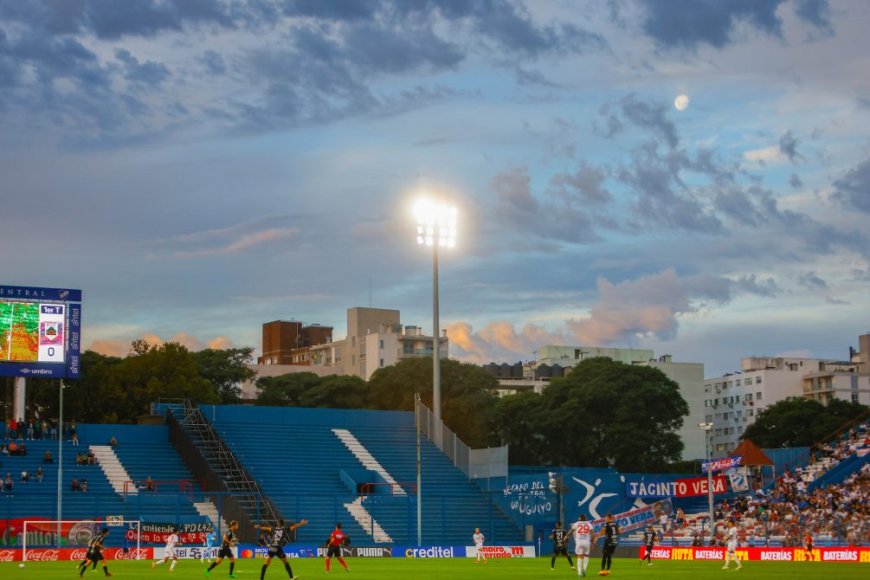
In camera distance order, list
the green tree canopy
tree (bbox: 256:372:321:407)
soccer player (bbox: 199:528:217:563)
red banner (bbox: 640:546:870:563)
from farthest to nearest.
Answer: tree (bbox: 256:372:321:407) → the green tree canopy → soccer player (bbox: 199:528:217:563) → red banner (bbox: 640:546:870:563)

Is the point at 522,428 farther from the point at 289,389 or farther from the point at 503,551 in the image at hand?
the point at 503,551

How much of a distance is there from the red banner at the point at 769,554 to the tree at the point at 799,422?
6861 cm

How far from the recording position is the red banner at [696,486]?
75188 millimetres

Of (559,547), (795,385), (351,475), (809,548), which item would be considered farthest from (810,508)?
(795,385)

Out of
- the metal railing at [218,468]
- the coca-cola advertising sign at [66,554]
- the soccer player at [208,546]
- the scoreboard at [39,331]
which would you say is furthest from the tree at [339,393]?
the coca-cola advertising sign at [66,554]

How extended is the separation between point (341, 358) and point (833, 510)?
437 ft

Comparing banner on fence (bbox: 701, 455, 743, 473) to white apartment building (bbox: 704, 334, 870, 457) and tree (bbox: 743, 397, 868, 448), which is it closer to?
tree (bbox: 743, 397, 868, 448)

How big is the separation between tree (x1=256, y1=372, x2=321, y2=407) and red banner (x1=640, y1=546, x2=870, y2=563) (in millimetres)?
86057

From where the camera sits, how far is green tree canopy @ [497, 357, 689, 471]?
114000 mm

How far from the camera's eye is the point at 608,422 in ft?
386

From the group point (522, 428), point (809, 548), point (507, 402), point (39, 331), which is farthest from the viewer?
point (507, 402)

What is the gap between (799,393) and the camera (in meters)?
193

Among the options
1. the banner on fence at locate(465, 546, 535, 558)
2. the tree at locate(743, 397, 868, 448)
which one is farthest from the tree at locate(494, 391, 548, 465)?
the banner on fence at locate(465, 546, 535, 558)

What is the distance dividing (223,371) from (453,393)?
3470 cm
